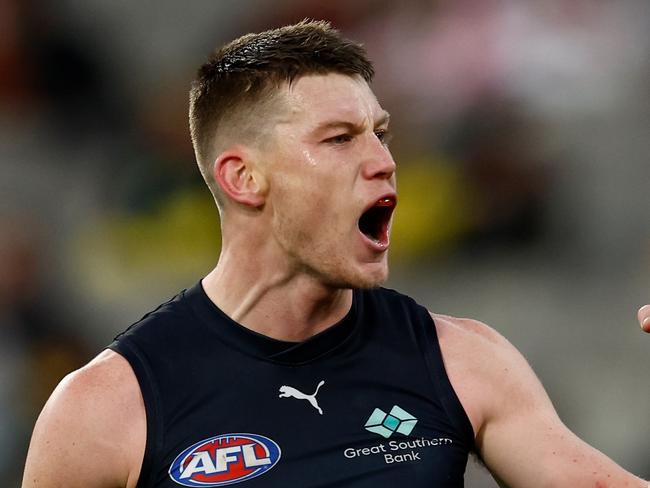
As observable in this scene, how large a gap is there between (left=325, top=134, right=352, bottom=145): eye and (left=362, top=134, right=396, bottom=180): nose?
0.21 feet

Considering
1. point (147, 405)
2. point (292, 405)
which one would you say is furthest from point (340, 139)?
point (147, 405)

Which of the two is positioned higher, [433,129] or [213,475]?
[433,129]

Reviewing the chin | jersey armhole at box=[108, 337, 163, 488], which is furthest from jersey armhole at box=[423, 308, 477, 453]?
jersey armhole at box=[108, 337, 163, 488]

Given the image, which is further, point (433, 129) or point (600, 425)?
point (433, 129)

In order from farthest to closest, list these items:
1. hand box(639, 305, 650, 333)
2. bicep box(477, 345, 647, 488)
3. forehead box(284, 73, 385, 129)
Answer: forehead box(284, 73, 385, 129) → bicep box(477, 345, 647, 488) → hand box(639, 305, 650, 333)

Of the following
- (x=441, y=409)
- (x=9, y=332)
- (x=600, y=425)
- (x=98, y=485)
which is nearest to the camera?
(x=98, y=485)

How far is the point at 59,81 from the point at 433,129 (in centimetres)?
220

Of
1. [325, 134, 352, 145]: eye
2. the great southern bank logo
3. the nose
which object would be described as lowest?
the great southern bank logo

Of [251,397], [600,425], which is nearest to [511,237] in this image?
[600,425]

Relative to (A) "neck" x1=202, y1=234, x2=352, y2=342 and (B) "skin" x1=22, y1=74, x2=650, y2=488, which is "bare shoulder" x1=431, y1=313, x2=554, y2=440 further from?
(A) "neck" x1=202, y1=234, x2=352, y2=342

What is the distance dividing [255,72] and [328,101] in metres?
0.26

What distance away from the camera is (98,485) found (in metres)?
2.72

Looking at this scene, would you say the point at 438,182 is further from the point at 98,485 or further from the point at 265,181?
the point at 98,485

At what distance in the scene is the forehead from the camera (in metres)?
2.95
